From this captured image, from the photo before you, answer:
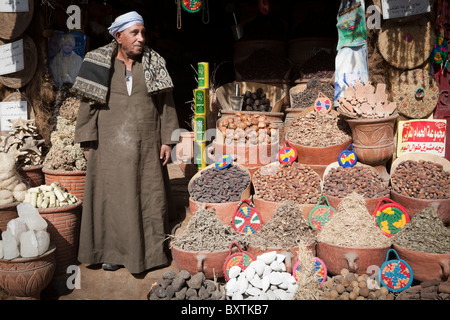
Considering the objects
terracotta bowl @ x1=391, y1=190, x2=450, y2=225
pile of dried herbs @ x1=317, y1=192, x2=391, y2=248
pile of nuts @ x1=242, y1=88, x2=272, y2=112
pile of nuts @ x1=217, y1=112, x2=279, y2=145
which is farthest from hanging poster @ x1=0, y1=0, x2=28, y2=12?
terracotta bowl @ x1=391, y1=190, x2=450, y2=225

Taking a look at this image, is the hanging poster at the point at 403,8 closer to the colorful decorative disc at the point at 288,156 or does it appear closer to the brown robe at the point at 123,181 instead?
the colorful decorative disc at the point at 288,156

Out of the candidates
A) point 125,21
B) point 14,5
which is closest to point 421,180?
point 125,21

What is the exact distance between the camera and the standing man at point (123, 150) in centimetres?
312

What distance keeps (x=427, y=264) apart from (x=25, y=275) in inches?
108

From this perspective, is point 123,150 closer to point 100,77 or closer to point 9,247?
point 100,77

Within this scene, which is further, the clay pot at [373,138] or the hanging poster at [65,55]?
the hanging poster at [65,55]

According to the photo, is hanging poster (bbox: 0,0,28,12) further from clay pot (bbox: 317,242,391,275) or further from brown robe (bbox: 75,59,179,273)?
clay pot (bbox: 317,242,391,275)

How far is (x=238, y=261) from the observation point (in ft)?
8.98

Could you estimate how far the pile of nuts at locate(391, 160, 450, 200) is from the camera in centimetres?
332

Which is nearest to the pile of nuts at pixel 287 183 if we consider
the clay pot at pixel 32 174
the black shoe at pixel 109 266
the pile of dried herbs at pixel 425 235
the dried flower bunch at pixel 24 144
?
the pile of dried herbs at pixel 425 235

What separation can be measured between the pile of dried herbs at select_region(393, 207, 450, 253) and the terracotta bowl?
0.39m

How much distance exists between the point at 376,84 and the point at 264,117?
4.08 feet

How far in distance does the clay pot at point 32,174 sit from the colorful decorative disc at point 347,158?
3.19m

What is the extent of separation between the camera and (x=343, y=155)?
3.74m
